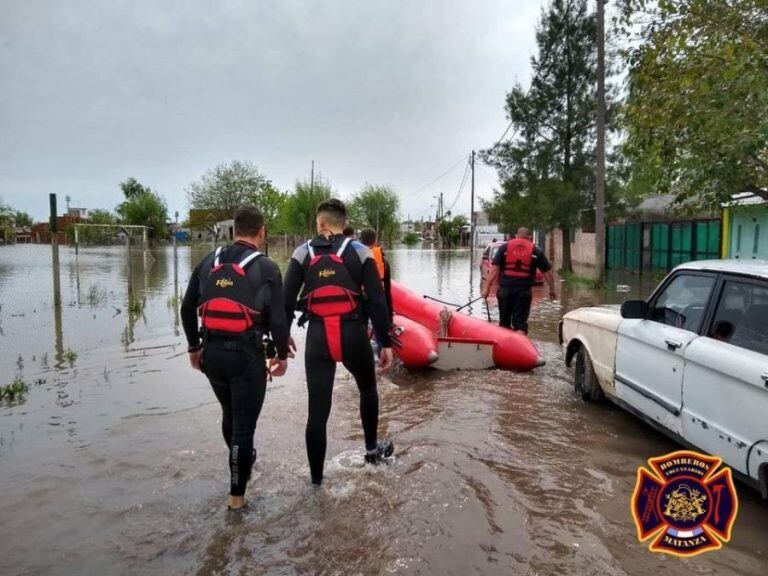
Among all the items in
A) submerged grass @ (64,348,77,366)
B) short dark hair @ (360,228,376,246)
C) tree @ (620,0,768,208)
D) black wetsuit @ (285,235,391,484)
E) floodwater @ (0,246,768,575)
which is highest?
tree @ (620,0,768,208)

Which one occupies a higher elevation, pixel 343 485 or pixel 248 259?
pixel 248 259

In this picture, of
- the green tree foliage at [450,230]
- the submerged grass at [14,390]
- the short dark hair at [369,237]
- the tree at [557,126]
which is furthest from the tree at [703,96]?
the green tree foliage at [450,230]

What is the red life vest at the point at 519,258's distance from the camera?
7789 millimetres

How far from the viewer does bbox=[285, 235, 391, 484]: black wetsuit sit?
3.87 m

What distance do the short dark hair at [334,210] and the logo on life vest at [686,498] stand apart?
2475 mm

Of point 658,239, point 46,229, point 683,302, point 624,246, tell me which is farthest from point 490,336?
point 46,229

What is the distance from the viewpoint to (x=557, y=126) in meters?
22.9

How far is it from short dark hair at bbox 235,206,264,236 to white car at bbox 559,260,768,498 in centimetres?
288

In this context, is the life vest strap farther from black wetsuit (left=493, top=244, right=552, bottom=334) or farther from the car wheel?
black wetsuit (left=493, top=244, right=552, bottom=334)

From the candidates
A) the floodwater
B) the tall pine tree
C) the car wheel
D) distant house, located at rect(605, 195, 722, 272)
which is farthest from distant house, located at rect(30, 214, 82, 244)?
the car wheel

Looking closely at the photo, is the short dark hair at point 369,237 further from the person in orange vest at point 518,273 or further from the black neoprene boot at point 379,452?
the black neoprene boot at point 379,452

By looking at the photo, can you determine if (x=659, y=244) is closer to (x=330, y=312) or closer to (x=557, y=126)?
(x=557, y=126)

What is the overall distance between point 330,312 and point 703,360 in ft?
7.79

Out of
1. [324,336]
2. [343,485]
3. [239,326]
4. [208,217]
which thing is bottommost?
[343,485]
